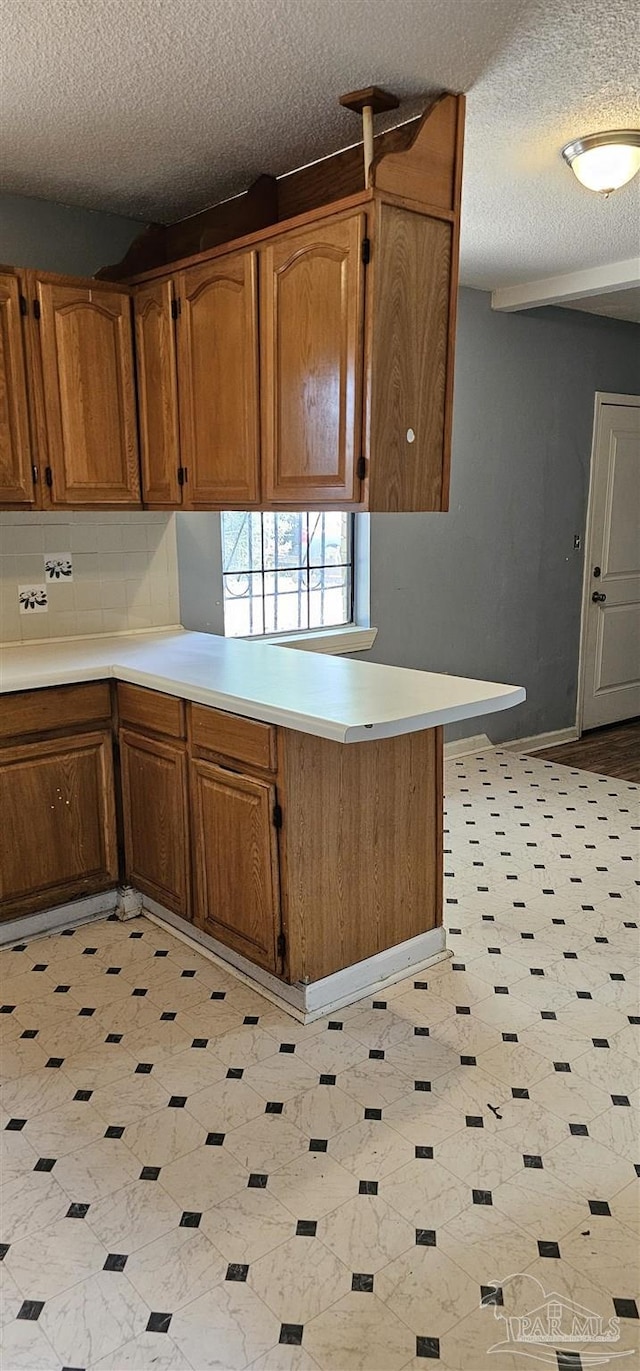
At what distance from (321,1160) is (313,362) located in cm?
207

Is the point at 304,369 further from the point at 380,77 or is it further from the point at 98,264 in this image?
the point at 98,264

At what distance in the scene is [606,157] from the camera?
8.79 ft

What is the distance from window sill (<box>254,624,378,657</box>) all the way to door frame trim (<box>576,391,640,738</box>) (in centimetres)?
184

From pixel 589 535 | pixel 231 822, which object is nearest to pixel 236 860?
pixel 231 822

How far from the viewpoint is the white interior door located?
5.72m

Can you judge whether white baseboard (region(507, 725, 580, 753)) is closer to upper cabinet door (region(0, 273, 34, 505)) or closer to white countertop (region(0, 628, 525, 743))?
white countertop (region(0, 628, 525, 743))

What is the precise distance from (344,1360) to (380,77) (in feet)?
9.25

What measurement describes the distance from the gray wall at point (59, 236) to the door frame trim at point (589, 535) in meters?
3.21

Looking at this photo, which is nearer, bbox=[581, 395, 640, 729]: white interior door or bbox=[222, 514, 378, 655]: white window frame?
bbox=[222, 514, 378, 655]: white window frame

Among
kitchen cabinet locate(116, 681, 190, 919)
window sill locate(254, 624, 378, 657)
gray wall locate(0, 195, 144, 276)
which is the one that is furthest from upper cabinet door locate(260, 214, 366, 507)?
window sill locate(254, 624, 378, 657)

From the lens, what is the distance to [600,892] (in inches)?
134

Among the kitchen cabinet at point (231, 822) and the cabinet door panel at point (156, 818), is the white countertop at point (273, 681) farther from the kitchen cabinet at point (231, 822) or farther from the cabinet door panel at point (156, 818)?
the cabinet door panel at point (156, 818)

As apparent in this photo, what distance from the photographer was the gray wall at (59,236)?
3.19 metres

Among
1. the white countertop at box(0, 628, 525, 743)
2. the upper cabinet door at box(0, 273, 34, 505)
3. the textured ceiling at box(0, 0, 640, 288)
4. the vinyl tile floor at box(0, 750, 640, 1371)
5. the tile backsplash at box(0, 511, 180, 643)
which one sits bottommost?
the vinyl tile floor at box(0, 750, 640, 1371)
